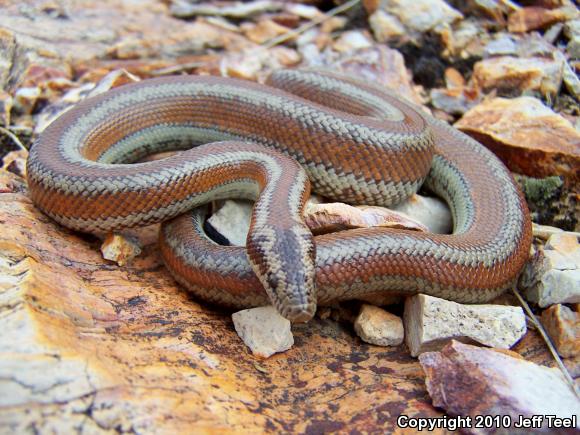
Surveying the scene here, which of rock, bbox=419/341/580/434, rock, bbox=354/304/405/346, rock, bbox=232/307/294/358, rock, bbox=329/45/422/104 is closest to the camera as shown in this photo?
rock, bbox=419/341/580/434

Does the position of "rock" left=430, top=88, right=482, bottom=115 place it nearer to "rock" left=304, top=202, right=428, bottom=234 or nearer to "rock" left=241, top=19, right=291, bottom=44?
"rock" left=304, top=202, right=428, bottom=234

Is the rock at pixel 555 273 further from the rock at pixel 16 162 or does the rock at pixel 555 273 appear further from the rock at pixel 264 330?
the rock at pixel 16 162

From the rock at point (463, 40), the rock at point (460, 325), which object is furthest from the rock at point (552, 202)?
the rock at point (463, 40)

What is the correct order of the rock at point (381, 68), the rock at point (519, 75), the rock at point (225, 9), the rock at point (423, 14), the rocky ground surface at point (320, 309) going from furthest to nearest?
the rock at point (225, 9), the rock at point (423, 14), the rock at point (381, 68), the rock at point (519, 75), the rocky ground surface at point (320, 309)

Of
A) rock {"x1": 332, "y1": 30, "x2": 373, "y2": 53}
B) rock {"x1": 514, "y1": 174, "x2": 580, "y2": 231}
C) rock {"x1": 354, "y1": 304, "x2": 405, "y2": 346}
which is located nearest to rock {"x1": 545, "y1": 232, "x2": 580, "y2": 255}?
rock {"x1": 514, "y1": 174, "x2": 580, "y2": 231}

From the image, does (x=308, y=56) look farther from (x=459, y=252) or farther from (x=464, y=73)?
(x=459, y=252)

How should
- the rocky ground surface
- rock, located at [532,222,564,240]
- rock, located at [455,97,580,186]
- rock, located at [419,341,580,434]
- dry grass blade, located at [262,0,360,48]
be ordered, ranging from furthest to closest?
dry grass blade, located at [262,0,360,48] < rock, located at [455,97,580,186] < rock, located at [532,222,564,240] < rock, located at [419,341,580,434] < the rocky ground surface

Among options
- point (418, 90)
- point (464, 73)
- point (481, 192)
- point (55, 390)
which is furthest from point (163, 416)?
point (464, 73)
